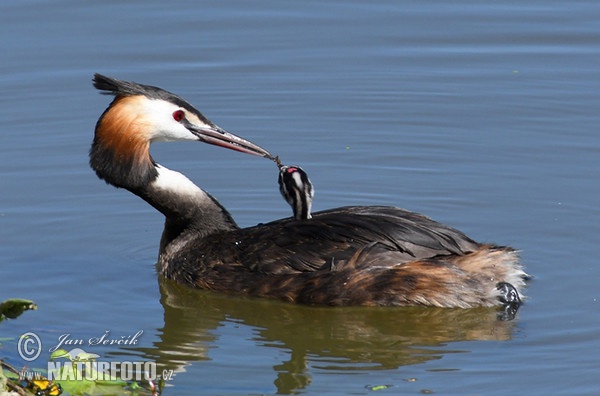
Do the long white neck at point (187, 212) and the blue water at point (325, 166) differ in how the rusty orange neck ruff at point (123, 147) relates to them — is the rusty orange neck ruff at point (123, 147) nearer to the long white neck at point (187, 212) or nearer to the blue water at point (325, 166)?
the long white neck at point (187, 212)

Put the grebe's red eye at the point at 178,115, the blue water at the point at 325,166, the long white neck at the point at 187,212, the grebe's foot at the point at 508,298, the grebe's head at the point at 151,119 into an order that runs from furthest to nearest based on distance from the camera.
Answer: the long white neck at the point at 187,212
the grebe's red eye at the point at 178,115
the grebe's head at the point at 151,119
the grebe's foot at the point at 508,298
the blue water at the point at 325,166

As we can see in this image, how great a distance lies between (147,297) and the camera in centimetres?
872

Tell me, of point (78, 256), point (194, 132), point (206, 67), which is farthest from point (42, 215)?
point (206, 67)

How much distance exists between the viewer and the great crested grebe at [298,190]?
855 centimetres

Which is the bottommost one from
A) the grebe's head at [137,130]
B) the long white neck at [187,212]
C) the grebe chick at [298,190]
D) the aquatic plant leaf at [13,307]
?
the aquatic plant leaf at [13,307]

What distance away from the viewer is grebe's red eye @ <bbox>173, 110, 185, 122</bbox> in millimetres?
9055

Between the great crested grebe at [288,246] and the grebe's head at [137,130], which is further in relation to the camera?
the grebe's head at [137,130]

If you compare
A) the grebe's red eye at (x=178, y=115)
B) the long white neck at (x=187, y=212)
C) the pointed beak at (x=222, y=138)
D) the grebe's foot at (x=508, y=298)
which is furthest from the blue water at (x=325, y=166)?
the grebe's red eye at (x=178, y=115)

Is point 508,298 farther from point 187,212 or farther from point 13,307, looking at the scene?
point 13,307

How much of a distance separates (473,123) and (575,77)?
135cm

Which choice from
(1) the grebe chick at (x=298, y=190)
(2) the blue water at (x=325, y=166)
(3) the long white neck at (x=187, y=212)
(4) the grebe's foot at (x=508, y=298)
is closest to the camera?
(2) the blue water at (x=325, y=166)

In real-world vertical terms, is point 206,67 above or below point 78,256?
above

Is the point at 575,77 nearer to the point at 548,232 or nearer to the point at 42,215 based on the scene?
the point at 548,232

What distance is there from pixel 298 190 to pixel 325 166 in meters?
2.06
